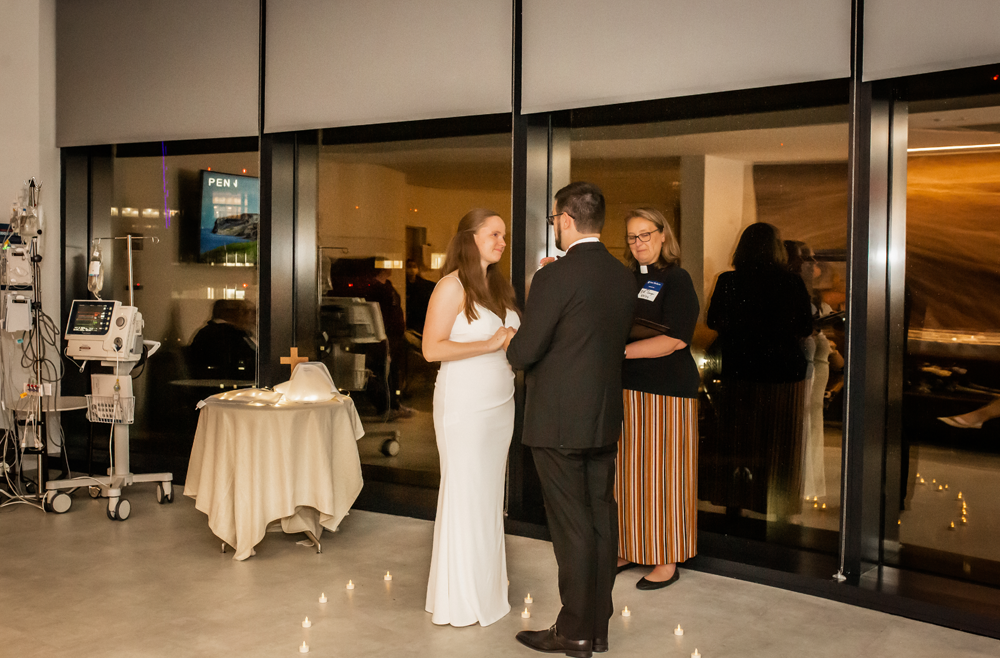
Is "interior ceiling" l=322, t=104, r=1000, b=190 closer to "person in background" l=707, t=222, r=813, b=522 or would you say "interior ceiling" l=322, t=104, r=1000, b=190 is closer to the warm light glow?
the warm light glow

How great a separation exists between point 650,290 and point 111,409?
10.4ft

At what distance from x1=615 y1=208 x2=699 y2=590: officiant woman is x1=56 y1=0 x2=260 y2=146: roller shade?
9.49 feet

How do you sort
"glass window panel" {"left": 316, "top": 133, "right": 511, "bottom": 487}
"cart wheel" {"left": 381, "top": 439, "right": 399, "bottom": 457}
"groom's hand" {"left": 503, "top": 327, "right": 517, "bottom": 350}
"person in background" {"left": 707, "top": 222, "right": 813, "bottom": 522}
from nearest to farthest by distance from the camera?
"groom's hand" {"left": 503, "top": 327, "right": 517, "bottom": 350}, "person in background" {"left": 707, "top": 222, "right": 813, "bottom": 522}, "glass window panel" {"left": 316, "top": 133, "right": 511, "bottom": 487}, "cart wheel" {"left": 381, "top": 439, "right": 399, "bottom": 457}

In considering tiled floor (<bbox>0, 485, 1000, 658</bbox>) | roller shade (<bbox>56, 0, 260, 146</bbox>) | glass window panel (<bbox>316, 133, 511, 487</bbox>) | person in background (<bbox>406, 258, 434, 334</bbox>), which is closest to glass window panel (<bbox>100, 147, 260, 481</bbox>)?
roller shade (<bbox>56, 0, 260, 146</bbox>)

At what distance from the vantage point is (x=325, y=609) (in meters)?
3.39

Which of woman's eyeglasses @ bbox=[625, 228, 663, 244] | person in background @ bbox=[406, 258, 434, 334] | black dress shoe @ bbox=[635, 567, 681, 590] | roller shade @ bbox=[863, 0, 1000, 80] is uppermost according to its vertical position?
roller shade @ bbox=[863, 0, 1000, 80]

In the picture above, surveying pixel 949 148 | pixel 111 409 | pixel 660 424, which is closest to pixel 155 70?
pixel 111 409

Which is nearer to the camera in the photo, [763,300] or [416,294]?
[763,300]

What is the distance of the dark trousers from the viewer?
9.51 feet

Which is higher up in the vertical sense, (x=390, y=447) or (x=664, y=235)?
(x=664, y=235)

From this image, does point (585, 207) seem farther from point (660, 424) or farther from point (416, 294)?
point (416, 294)

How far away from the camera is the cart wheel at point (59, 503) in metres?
4.77

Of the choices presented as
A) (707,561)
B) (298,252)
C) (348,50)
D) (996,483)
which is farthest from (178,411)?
(996,483)

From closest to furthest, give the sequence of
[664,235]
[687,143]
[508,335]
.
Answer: [508,335]
[664,235]
[687,143]
